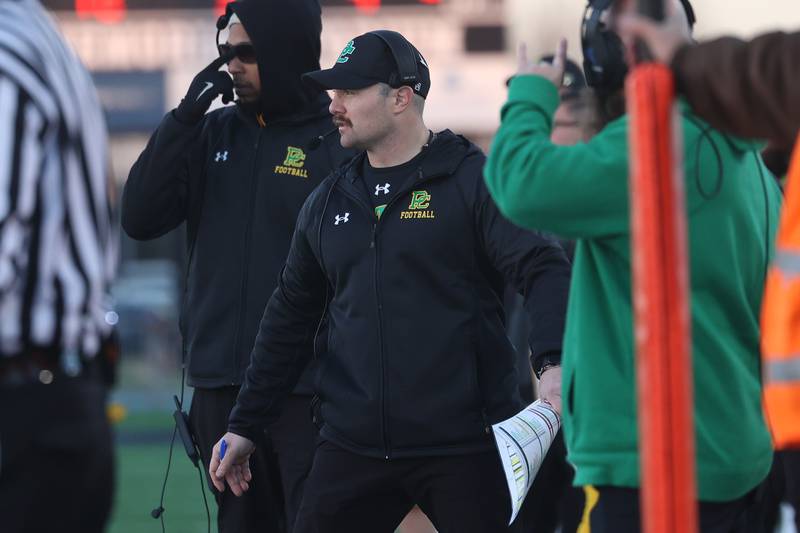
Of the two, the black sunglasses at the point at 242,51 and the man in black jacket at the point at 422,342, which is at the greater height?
the black sunglasses at the point at 242,51

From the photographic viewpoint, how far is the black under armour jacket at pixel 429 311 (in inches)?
194

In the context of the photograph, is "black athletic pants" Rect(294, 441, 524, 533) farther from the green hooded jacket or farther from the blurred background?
the blurred background

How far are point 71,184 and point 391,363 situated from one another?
1.93 m

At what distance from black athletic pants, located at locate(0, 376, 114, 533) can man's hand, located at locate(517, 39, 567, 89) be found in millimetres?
1282

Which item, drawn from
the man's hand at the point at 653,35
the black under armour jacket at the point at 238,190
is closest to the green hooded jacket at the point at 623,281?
the man's hand at the point at 653,35

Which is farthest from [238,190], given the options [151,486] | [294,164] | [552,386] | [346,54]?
[151,486]

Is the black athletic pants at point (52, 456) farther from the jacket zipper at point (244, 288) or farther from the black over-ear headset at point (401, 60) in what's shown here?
the jacket zipper at point (244, 288)

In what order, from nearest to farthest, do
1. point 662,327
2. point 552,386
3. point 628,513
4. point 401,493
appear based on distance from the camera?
point 662,327 < point 628,513 < point 552,386 < point 401,493

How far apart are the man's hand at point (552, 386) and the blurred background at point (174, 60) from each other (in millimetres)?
11438

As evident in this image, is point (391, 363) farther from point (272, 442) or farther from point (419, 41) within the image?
point (419, 41)

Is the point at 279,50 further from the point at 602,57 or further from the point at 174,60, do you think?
the point at 174,60

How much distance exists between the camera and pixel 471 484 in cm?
493

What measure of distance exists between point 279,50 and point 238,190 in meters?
0.59

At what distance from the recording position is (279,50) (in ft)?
20.0
